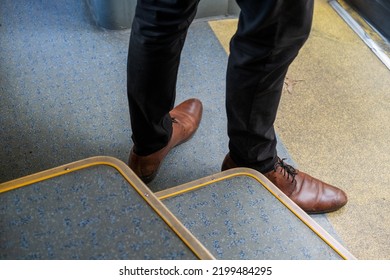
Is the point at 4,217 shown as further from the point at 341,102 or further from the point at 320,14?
the point at 320,14

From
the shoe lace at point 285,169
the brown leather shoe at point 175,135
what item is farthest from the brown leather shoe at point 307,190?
the brown leather shoe at point 175,135

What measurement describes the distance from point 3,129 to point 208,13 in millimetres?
961

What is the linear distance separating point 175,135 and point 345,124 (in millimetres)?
616

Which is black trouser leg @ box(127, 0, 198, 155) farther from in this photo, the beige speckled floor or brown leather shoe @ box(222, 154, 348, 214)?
the beige speckled floor

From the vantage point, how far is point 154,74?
930 mm

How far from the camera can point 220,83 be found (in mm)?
1543

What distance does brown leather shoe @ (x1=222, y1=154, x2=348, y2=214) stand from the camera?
1.13 m

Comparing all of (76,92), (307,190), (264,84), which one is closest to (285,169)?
(307,190)

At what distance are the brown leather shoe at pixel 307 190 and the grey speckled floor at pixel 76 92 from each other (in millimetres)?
52

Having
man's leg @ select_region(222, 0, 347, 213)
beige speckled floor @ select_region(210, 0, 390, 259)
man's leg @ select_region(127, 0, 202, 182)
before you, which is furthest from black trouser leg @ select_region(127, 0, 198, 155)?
beige speckled floor @ select_region(210, 0, 390, 259)

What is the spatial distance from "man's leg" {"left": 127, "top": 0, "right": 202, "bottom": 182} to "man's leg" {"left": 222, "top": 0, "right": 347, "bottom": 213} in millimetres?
122
